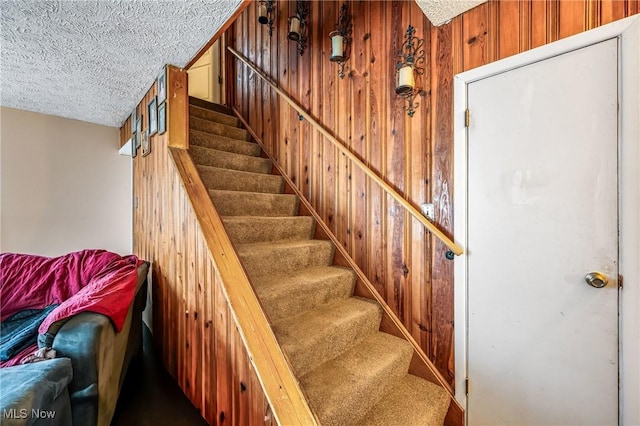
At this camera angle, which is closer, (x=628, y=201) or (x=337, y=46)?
(x=628, y=201)

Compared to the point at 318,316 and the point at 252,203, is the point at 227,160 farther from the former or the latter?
the point at 318,316

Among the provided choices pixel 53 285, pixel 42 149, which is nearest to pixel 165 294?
pixel 53 285

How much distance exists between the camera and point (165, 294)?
198 centimetres

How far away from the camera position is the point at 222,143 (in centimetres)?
280

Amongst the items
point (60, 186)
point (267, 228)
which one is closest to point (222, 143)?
point (267, 228)

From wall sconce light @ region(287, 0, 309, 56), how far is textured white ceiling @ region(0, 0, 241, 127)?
3.69 ft

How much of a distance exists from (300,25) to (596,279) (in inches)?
111

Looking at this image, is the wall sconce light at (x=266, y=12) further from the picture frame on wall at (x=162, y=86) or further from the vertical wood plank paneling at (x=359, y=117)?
the picture frame on wall at (x=162, y=86)

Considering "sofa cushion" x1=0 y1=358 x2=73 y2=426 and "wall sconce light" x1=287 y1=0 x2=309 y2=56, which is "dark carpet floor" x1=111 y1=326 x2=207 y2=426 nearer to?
"sofa cushion" x1=0 y1=358 x2=73 y2=426

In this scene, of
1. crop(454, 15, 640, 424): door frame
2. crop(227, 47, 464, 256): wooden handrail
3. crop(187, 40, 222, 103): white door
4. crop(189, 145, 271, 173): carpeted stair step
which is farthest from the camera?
crop(187, 40, 222, 103): white door

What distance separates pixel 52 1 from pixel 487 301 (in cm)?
264

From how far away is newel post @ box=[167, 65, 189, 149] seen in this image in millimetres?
1854

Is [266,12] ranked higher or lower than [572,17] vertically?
higher

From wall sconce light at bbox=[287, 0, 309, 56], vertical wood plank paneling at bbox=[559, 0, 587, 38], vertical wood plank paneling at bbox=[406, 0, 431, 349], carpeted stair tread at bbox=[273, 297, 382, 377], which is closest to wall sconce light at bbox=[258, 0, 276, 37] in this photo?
wall sconce light at bbox=[287, 0, 309, 56]
